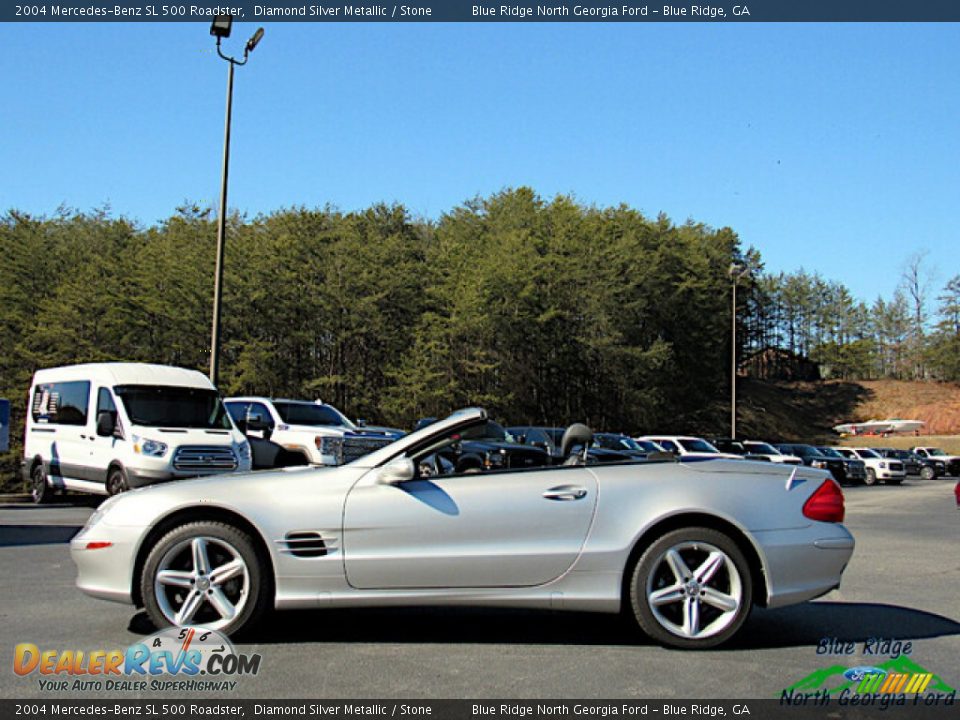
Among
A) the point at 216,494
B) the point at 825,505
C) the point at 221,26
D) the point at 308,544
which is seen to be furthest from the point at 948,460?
the point at 216,494

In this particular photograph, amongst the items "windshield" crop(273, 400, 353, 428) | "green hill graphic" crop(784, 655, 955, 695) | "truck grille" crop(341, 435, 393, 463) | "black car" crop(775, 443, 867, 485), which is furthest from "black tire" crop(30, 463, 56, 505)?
"black car" crop(775, 443, 867, 485)

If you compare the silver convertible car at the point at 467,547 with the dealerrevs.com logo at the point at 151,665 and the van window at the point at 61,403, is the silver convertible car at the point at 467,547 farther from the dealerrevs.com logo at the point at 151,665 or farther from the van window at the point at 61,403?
Result: the van window at the point at 61,403

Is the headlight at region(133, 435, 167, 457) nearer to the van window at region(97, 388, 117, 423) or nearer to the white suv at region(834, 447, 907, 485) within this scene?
the van window at region(97, 388, 117, 423)

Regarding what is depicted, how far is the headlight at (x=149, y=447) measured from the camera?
46.9 ft

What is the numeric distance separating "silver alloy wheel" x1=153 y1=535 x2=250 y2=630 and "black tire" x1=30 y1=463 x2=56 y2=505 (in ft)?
39.9

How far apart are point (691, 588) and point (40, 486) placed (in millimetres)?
14197

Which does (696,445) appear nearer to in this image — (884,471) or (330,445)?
(884,471)

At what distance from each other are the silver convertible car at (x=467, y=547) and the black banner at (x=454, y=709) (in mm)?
998

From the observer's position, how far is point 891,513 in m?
19.5

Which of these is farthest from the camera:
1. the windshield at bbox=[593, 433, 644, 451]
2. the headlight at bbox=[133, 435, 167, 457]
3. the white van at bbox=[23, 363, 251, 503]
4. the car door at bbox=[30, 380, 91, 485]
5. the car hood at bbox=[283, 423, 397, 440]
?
the windshield at bbox=[593, 433, 644, 451]

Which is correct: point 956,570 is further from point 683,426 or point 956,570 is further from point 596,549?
point 683,426

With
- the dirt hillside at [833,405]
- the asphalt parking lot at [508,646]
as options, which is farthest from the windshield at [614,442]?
the dirt hillside at [833,405]

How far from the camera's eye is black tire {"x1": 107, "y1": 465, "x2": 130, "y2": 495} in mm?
14344

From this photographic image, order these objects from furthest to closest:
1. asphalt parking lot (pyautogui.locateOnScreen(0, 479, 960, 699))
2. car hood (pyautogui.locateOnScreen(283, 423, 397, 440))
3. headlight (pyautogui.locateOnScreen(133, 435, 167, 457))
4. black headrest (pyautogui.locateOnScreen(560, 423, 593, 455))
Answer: car hood (pyautogui.locateOnScreen(283, 423, 397, 440)) < headlight (pyautogui.locateOnScreen(133, 435, 167, 457)) < black headrest (pyautogui.locateOnScreen(560, 423, 593, 455)) < asphalt parking lot (pyautogui.locateOnScreen(0, 479, 960, 699))
